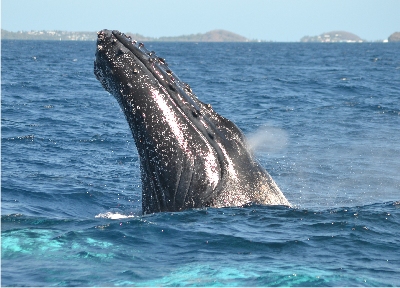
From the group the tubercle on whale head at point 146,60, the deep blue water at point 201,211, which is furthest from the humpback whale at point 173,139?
the deep blue water at point 201,211

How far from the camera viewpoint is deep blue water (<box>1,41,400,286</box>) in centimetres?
662

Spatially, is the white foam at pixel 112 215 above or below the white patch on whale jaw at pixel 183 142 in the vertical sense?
below

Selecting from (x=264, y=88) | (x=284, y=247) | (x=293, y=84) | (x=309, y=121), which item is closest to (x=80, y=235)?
(x=284, y=247)

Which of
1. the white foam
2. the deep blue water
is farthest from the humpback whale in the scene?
the white foam

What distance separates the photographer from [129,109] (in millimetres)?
7992

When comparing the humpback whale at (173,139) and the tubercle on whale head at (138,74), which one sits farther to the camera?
the tubercle on whale head at (138,74)

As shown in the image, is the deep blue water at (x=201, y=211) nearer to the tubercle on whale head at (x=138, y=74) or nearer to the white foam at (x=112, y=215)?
the white foam at (x=112, y=215)

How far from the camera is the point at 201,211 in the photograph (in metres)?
8.05

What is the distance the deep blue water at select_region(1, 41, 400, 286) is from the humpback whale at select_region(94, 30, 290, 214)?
0.27 meters

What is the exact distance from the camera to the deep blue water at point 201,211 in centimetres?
662

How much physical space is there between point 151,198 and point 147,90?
1.37 metres

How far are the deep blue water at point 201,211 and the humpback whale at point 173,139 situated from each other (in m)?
0.27

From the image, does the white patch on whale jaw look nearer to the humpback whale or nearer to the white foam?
the humpback whale

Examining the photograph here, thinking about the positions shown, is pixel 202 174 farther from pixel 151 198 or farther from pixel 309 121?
pixel 309 121
